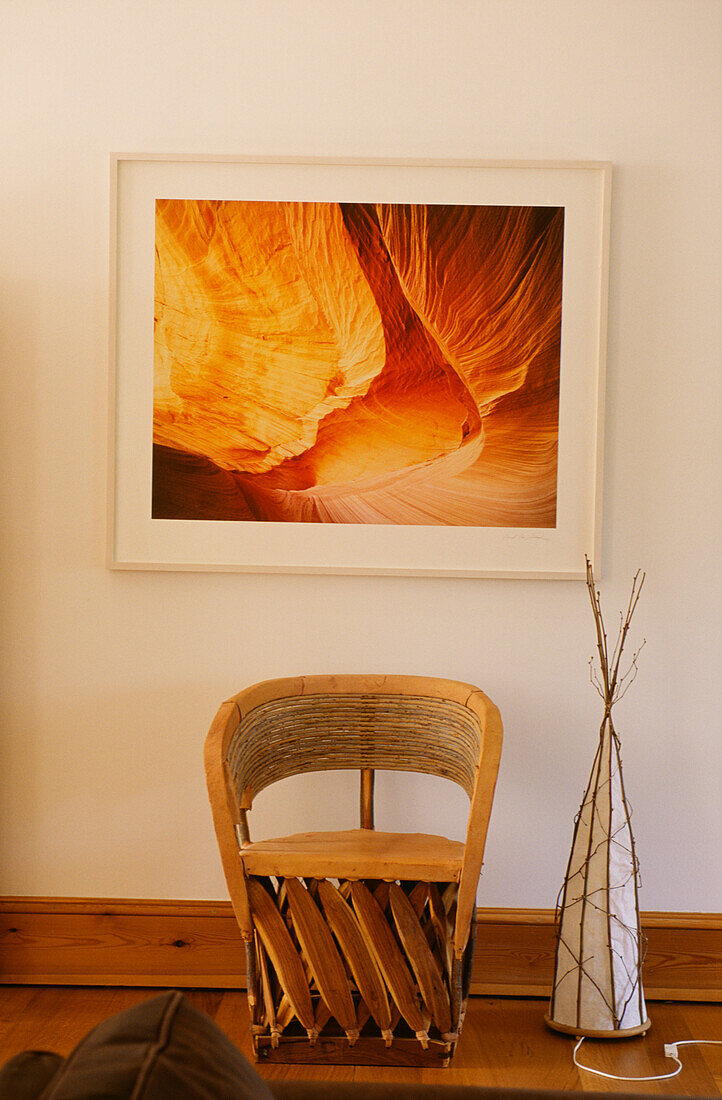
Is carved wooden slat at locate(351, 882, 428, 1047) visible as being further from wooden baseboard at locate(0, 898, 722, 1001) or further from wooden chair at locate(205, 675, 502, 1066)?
wooden baseboard at locate(0, 898, 722, 1001)

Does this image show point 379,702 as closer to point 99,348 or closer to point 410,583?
point 410,583

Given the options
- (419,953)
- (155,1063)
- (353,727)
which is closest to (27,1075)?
(155,1063)

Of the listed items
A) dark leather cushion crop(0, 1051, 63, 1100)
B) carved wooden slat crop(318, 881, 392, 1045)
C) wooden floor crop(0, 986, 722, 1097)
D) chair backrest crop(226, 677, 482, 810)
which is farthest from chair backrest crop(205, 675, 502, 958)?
dark leather cushion crop(0, 1051, 63, 1100)

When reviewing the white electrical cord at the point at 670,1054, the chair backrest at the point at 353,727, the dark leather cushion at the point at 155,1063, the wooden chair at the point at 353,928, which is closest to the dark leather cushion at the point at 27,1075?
the dark leather cushion at the point at 155,1063

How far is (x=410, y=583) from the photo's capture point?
96.6 inches

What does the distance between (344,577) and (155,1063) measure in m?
1.87

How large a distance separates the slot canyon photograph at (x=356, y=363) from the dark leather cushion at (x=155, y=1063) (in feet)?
5.98

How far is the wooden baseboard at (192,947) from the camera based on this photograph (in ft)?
7.88

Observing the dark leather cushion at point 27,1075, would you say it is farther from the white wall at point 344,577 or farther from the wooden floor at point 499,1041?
the white wall at point 344,577

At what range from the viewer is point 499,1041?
2146mm

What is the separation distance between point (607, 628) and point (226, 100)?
1660mm

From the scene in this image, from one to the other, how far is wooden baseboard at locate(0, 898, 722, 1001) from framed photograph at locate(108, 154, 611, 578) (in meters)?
0.90

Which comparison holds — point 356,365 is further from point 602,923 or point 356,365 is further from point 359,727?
point 602,923

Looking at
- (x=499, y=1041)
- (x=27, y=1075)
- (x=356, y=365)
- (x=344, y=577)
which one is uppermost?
(x=356, y=365)
